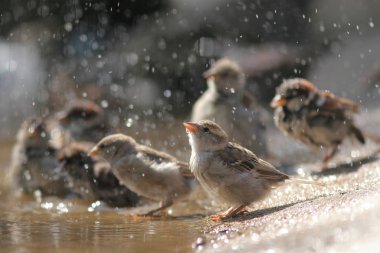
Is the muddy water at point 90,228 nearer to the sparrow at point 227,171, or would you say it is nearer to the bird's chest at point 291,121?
the sparrow at point 227,171

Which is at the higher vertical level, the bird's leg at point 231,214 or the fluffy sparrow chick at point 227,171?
the fluffy sparrow chick at point 227,171

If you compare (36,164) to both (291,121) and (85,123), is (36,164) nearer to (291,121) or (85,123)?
(85,123)

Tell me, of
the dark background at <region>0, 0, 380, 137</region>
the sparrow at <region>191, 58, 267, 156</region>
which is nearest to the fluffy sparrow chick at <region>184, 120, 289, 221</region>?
the sparrow at <region>191, 58, 267, 156</region>

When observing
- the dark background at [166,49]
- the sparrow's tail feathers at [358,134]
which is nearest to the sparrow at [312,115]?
the sparrow's tail feathers at [358,134]

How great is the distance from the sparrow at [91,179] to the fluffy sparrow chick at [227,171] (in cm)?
151

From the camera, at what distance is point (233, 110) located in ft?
25.7

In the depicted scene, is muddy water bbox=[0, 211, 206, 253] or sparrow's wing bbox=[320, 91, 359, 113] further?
sparrow's wing bbox=[320, 91, 359, 113]

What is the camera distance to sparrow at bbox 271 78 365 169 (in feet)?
24.3

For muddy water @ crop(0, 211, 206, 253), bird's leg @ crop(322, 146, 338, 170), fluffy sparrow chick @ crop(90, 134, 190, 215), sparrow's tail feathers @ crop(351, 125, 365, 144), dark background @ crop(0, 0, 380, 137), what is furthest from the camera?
dark background @ crop(0, 0, 380, 137)

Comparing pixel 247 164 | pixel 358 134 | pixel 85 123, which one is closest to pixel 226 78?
pixel 358 134

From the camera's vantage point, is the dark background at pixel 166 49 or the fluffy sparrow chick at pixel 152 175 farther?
the dark background at pixel 166 49

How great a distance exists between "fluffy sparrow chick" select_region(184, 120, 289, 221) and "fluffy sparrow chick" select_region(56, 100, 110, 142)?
10.8 ft

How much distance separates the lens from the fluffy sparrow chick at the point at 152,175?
6.04 m

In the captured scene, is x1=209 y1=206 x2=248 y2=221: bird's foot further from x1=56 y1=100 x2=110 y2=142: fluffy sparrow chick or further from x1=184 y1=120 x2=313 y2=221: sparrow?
x1=56 y1=100 x2=110 y2=142: fluffy sparrow chick
